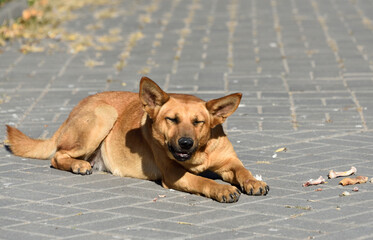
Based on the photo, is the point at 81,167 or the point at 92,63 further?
the point at 92,63

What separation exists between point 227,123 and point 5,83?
10.6 feet

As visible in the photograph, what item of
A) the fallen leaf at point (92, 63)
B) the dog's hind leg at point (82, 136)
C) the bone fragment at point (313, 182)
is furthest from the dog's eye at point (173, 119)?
the fallen leaf at point (92, 63)

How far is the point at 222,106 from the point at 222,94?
116 inches

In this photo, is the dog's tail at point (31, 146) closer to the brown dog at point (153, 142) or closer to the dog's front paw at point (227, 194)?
the brown dog at point (153, 142)

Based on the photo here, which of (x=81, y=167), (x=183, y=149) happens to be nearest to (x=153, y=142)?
(x=183, y=149)

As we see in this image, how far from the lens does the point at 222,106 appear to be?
552 cm

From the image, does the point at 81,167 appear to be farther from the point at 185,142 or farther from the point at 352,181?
the point at 352,181

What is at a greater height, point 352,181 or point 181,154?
point 181,154

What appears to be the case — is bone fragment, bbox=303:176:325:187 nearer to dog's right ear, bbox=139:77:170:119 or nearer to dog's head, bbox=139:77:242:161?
dog's head, bbox=139:77:242:161

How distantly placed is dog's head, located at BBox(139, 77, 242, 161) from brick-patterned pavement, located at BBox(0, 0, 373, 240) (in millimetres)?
415

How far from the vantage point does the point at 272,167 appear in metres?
6.09

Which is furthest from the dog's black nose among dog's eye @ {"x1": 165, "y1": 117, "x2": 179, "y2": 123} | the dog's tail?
the dog's tail

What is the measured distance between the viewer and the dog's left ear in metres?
5.45

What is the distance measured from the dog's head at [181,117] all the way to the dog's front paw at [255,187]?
0.45m
